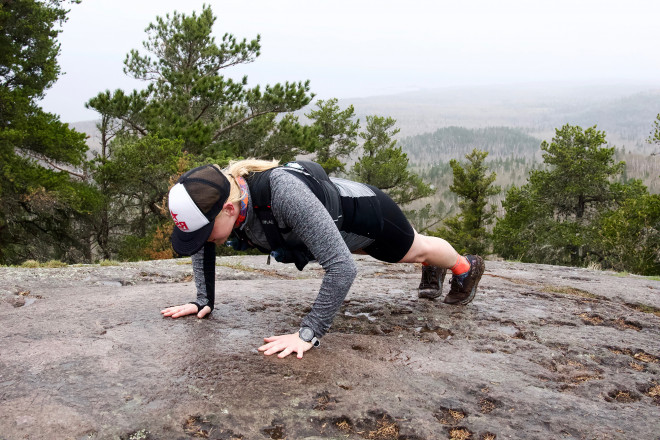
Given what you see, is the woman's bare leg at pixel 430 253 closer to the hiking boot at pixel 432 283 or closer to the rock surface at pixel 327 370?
the hiking boot at pixel 432 283

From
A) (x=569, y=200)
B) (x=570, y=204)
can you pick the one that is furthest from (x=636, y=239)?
(x=570, y=204)

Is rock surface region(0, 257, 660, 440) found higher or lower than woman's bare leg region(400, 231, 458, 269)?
lower

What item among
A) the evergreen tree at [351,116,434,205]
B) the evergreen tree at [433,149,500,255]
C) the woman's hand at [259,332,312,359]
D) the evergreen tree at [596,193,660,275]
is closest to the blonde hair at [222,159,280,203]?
the woman's hand at [259,332,312,359]

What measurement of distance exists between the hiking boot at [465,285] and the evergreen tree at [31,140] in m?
19.8

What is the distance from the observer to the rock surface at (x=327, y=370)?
2.04 metres

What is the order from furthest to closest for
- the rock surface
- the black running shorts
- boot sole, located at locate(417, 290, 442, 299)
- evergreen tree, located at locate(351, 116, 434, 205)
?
1. evergreen tree, located at locate(351, 116, 434, 205)
2. boot sole, located at locate(417, 290, 442, 299)
3. the black running shorts
4. the rock surface

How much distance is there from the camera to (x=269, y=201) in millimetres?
2852

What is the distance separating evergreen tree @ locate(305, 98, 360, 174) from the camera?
1412 inches

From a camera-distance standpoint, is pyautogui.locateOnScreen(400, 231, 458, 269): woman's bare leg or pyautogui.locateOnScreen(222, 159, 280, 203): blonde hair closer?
pyautogui.locateOnScreen(222, 159, 280, 203): blonde hair

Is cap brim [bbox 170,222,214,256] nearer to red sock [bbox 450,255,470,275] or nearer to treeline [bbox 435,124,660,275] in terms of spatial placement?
red sock [bbox 450,255,470,275]

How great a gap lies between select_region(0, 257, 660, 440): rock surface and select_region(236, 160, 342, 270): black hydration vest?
1.73 feet

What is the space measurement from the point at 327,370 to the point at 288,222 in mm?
856

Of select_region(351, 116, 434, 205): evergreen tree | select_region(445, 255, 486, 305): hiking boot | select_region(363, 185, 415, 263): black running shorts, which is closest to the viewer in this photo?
select_region(363, 185, 415, 263): black running shorts

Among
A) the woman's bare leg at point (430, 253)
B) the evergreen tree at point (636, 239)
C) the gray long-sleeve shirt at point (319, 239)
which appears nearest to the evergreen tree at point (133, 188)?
the woman's bare leg at point (430, 253)
